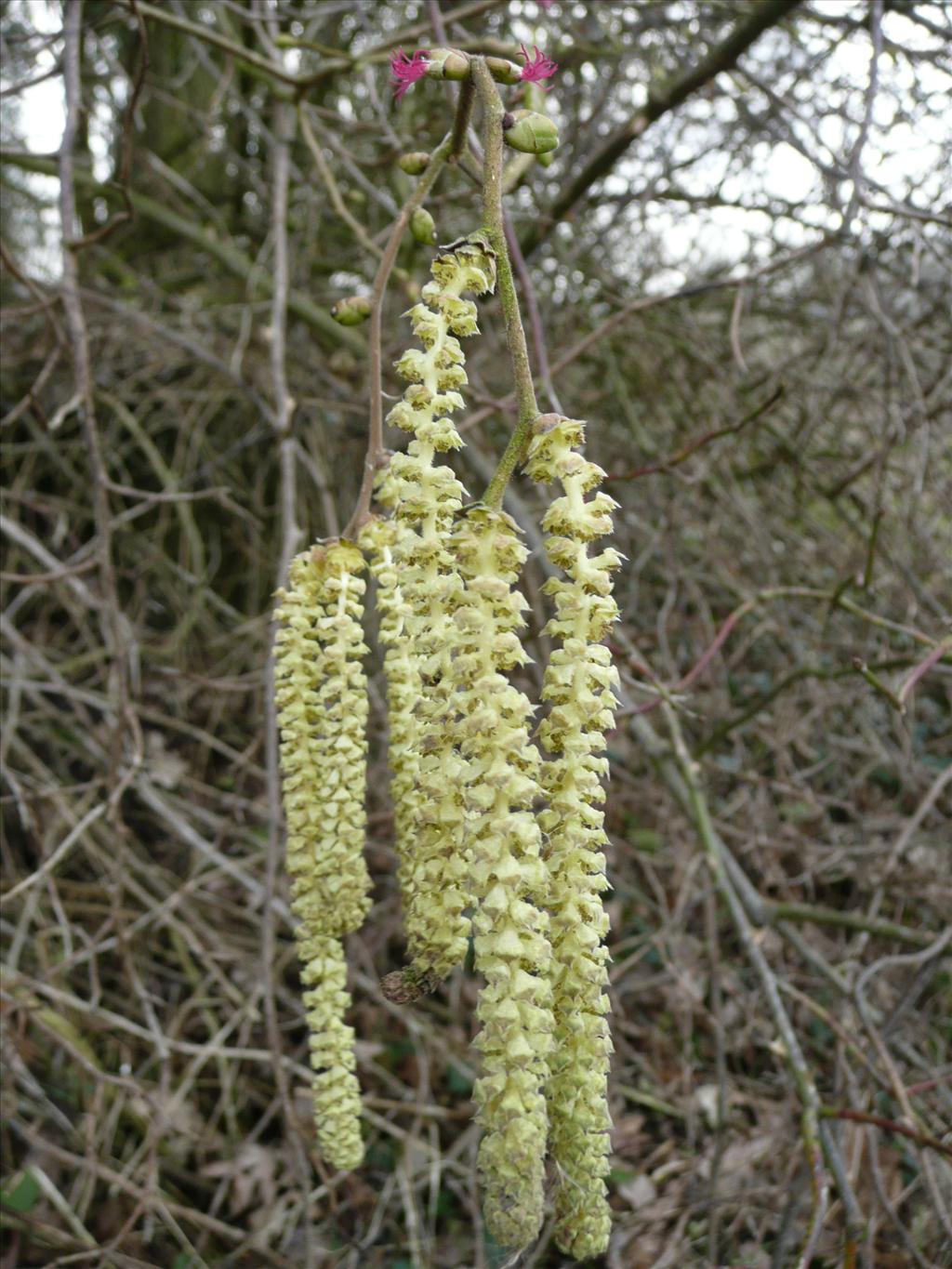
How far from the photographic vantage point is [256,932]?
286 cm

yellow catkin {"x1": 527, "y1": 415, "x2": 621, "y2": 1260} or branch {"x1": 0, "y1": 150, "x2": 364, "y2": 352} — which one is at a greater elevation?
branch {"x1": 0, "y1": 150, "x2": 364, "y2": 352}

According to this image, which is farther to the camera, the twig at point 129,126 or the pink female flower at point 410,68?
the twig at point 129,126

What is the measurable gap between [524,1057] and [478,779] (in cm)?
20

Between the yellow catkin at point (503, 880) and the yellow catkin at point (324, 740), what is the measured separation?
286 mm

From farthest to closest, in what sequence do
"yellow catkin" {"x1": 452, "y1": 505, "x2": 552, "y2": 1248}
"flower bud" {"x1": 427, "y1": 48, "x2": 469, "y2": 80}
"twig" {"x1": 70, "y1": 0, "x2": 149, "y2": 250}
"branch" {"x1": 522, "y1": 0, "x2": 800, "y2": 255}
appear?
"branch" {"x1": 522, "y1": 0, "x2": 800, "y2": 255}
"twig" {"x1": 70, "y1": 0, "x2": 149, "y2": 250}
"flower bud" {"x1": 427, "y1": 48, "x2": 469, "y2": 80}
"yellow catkin" {"x1": 452, "y1": 505, "x2": 552, "y2": 1248}

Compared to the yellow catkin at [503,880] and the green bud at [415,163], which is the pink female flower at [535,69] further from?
the yellow catkin at [503,880]

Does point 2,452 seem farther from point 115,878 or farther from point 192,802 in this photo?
point 115,878

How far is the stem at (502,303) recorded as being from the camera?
0.80 metres

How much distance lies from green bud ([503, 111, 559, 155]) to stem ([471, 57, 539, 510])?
0.08m

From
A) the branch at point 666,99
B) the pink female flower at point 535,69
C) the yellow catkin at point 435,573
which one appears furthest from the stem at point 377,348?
the branch at point 666,99

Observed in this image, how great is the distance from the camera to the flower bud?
2.77 ft

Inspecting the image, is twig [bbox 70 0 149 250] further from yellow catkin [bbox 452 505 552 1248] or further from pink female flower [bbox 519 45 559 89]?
yellow catkin [bbox 452 505 552 1248]

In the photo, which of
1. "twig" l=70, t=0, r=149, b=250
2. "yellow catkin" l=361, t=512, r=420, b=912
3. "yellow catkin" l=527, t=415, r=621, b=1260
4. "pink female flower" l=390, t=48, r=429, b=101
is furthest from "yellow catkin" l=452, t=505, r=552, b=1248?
"twig" l=70, t=0, r=149, b=250

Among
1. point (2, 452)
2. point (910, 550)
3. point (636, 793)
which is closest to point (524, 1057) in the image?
point (636, 793)
